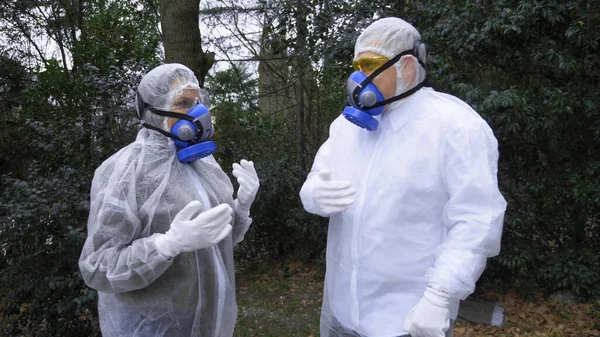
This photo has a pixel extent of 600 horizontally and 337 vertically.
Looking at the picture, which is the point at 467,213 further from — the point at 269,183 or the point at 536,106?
the point at 269,183

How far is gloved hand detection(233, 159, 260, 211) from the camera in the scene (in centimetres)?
239

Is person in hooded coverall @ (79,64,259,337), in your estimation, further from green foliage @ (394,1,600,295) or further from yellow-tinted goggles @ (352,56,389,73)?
green foliage @ (394,1,600,295)

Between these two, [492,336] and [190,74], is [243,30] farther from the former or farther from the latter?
[190,74]

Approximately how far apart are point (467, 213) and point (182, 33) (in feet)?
12.6

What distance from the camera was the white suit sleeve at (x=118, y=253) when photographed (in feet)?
6.08

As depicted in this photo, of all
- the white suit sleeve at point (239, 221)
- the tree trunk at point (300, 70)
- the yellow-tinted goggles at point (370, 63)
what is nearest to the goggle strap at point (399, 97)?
the yellow-tinted goggles at point (370, 63)

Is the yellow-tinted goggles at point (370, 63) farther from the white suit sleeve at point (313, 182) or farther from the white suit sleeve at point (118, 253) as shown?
the white suit sleeve at point (118, 253)

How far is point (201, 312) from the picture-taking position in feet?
6.86

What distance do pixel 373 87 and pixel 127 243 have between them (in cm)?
106

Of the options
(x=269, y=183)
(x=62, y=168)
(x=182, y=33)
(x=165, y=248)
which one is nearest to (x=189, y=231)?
(x=165, y=248)

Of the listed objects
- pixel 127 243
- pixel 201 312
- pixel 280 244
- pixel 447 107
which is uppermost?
pixel 447 107

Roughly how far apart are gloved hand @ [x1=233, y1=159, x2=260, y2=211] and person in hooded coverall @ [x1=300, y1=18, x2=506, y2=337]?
0.38 metres

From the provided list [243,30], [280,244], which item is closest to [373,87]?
[280,244]

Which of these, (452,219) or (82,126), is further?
(82,126)
